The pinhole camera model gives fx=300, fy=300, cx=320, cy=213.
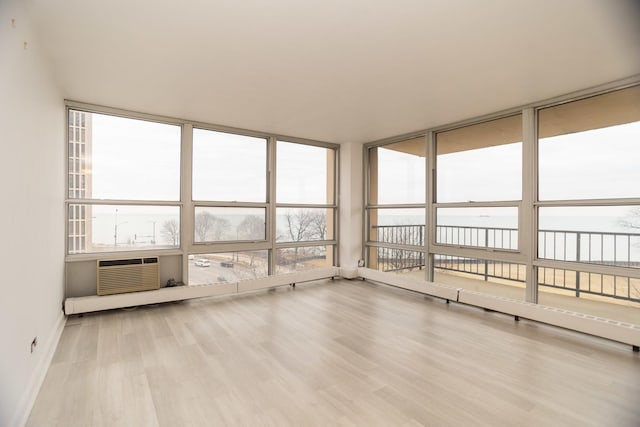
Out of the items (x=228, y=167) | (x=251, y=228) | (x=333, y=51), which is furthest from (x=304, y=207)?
(x=333, y=51)

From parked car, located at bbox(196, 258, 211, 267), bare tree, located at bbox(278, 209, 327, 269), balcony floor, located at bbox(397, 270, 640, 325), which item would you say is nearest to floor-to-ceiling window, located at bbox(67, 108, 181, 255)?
parked car, located at bbox(196, 258, 211, 267)

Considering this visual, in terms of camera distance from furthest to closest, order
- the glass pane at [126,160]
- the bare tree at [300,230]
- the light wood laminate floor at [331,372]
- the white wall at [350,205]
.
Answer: the white wall at [350,205], the bare tree at [300,230], the glass pane at [126,160], the light wood laminate floor at [331,372]

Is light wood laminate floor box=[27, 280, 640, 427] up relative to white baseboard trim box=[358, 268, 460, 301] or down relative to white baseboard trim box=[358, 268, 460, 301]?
down

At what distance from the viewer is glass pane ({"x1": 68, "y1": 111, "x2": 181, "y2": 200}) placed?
152 inches

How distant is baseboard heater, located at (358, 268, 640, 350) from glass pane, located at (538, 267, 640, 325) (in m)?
A: 0.30

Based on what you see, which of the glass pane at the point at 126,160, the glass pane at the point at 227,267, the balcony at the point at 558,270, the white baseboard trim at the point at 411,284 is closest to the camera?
the balcony at the point at 558,270

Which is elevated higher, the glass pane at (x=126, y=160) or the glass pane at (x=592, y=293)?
the glass pane at (x=126, y=160)

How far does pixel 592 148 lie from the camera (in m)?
3.35

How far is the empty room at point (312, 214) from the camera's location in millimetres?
1961

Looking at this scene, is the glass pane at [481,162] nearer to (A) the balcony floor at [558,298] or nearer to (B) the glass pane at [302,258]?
(A) the balcony floor at [558,298]

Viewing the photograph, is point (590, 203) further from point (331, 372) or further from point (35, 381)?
point (35, 381)

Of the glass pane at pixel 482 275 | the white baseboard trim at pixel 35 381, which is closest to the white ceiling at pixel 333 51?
the glass pane at pixel 482 275

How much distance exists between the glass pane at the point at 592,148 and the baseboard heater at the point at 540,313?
51.3 inches

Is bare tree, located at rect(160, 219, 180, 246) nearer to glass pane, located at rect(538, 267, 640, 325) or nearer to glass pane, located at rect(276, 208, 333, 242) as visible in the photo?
glass pane, located at rect(276, 208, 333, 242)
